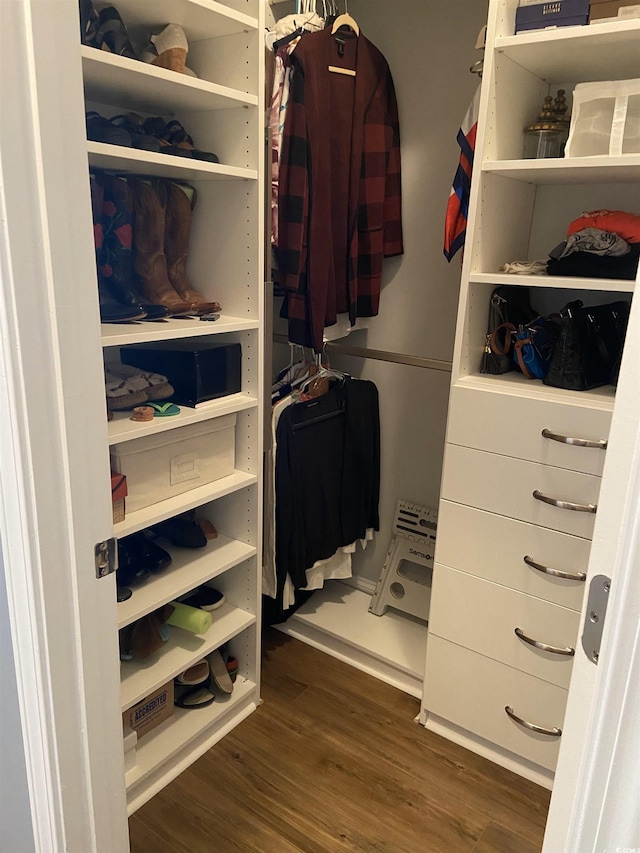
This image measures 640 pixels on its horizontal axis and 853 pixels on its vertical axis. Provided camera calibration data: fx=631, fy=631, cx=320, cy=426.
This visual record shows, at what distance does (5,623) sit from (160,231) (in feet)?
3.58

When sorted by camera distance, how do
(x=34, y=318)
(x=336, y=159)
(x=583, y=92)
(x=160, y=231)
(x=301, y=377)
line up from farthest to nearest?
(x=301, y=377)
(x=336, y=159)
(x=160, y=231)
(x=583, y=92)
(x=34, y=318)

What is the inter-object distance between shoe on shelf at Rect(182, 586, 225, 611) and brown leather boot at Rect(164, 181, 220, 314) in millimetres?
876

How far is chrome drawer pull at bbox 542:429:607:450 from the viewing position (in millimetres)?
1488

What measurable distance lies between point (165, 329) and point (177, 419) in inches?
8.9

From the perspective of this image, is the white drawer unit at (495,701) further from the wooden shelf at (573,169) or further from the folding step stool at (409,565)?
the wooden shelf at (573,169)

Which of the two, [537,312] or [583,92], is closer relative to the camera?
[583,92]

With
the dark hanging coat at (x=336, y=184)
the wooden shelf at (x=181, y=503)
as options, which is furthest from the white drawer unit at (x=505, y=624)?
the dark hanging coat at (x=336, y=184)

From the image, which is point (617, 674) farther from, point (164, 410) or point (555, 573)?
point (164, 410)

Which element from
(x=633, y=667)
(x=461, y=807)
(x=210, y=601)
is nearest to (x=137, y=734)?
(x=210, y=601)

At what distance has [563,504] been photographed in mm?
1562

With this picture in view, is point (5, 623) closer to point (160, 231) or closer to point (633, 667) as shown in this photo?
point (633, 667)

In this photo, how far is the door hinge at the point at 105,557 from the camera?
0.91 meters

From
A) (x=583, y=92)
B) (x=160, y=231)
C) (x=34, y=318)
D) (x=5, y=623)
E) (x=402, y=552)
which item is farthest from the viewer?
(x=402, y=552)

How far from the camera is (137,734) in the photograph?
175 cm
